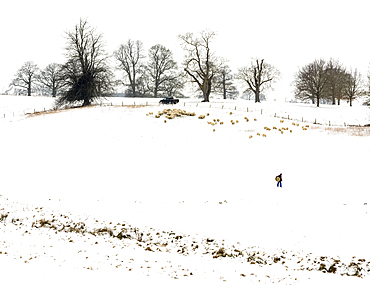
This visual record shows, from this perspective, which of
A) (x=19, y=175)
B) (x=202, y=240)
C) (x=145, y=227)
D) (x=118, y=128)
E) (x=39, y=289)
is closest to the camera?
(x=39, y=289)

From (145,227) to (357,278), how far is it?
8340 mm

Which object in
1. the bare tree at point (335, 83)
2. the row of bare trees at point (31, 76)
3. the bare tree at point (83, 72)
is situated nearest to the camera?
the bare tree at point (83, 72)

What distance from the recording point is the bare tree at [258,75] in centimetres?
5619

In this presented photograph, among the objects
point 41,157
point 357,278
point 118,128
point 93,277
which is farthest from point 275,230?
point 118,128

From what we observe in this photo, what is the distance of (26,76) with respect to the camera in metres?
73.9

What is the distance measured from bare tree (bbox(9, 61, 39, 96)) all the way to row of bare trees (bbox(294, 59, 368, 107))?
231ft

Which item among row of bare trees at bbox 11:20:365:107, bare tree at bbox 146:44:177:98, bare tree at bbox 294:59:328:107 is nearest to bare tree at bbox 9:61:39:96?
row of bare trees at bbox 11:20:365:107

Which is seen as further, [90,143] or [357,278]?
[90,143]

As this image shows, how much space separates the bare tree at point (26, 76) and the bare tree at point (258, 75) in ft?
186

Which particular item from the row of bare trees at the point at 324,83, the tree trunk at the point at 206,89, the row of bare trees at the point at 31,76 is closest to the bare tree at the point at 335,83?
the row of bare trees at the point at 324,83

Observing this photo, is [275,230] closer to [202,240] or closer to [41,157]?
[202,240]

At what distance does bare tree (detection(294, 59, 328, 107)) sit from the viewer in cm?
5916

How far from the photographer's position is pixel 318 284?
7.45 m

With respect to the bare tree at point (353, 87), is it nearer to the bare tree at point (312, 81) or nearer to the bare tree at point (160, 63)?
the bare tree at point (312, 81)
